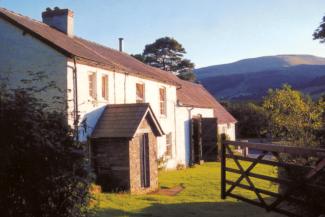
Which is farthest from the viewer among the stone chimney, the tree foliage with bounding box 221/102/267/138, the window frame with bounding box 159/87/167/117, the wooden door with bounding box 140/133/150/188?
the tree foliage with bounding box 221/102/267/138

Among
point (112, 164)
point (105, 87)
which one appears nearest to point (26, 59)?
point (105, 87)

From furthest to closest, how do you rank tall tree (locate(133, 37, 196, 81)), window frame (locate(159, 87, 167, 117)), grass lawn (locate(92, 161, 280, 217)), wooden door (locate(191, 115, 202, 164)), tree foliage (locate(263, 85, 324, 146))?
tall tree (locate(133, 37, 196, 81)), wooden door (locate(191, 115, 202, 164)), window frame (locate(159, 87, 167, 117)), tree foliage (locate(263, 85, 324, 146)), grass lawn (locate(92, 161, 280, 217))

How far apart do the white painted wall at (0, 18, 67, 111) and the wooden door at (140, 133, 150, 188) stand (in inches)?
165

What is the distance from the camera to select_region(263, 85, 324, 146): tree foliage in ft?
47.9

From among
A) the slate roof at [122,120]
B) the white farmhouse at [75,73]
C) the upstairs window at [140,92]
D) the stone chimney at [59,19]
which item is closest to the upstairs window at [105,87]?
the white farmhouse at [75,73]

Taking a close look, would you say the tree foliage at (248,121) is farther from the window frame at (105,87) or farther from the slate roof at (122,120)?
the window frame at (105,87)

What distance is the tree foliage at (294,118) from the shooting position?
14.6 metres

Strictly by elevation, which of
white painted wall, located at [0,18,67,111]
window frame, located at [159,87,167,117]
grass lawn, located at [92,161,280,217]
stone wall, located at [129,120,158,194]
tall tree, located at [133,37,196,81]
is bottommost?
grass lawn, located at [92,161,280,217]

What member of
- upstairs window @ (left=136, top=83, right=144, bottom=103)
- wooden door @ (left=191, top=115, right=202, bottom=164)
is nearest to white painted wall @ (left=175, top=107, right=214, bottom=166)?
wooden door @ (left=191, top=115, right=202, bottom=164)

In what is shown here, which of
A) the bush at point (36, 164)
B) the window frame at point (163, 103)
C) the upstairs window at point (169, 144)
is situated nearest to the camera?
the bush at point (36, 164)

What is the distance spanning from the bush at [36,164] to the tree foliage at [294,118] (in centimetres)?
938

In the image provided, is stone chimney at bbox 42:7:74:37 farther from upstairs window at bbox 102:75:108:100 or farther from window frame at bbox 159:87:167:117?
window frame at bbox 159:87:167:117

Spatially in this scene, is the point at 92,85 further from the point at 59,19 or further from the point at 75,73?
the point at 59,19

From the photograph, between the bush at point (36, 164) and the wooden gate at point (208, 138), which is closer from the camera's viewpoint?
the bush at point (36, 164)
